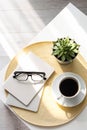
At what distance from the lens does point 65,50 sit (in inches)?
42.1

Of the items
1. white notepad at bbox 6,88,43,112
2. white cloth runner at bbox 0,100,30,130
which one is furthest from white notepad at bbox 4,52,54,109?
white cloth runner at bbox 0,100,30,130

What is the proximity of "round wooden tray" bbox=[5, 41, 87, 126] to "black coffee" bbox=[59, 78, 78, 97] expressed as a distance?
6 cm

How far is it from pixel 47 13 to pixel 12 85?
95 cm

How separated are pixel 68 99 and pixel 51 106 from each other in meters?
0.08

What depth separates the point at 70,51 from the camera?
1.07 m

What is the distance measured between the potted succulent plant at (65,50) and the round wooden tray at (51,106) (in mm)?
47

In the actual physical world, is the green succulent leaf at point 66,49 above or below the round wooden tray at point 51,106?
above

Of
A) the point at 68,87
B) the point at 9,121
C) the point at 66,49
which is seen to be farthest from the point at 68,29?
the point at 9,121

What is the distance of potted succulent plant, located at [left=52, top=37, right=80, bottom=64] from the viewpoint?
3.51 ft

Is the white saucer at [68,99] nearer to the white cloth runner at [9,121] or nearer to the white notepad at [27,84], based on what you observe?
the white notepad at [27,84]

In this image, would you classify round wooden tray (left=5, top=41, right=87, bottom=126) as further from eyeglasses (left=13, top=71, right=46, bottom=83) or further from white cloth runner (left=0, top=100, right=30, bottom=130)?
white cloth runner (left=0, top=100, right=30, bottom=130)

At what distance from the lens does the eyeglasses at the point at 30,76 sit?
1099mm

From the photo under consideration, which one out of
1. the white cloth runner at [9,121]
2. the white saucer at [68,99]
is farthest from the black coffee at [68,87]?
the white cloth runner at [9,121]

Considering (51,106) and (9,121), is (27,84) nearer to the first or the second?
(51,106)
